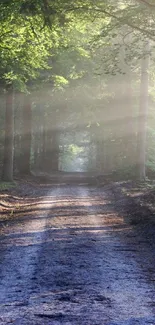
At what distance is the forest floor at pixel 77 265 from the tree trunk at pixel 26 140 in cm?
1452

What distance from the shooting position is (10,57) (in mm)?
16297

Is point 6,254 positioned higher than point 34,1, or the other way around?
point 34,1

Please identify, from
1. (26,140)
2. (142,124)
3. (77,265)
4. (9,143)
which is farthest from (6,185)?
(77,265)

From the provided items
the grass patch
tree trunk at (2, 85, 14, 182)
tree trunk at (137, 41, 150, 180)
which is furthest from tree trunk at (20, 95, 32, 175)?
tree trunk at (137, 41, 150, 180)

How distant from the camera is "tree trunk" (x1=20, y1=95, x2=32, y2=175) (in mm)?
30580

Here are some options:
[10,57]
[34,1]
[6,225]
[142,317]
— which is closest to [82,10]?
[34,1]

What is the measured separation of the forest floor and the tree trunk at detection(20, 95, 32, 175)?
47.6 feet

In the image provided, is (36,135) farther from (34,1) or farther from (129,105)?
(34,1)

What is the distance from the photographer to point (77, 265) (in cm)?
762

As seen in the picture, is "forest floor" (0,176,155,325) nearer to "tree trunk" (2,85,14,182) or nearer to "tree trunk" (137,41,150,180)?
"tree trunk" (2,85,14,182)

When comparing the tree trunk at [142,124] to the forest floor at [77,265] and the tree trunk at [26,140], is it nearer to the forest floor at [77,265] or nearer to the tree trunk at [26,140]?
the tree trunk at [26,140]

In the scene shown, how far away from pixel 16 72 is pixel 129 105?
1661 centimetres

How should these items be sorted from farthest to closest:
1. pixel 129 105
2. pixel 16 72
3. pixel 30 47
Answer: pixel 129 105 → pixel 16 72 → pixel 30 47

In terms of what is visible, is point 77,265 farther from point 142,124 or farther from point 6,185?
point 142,124
